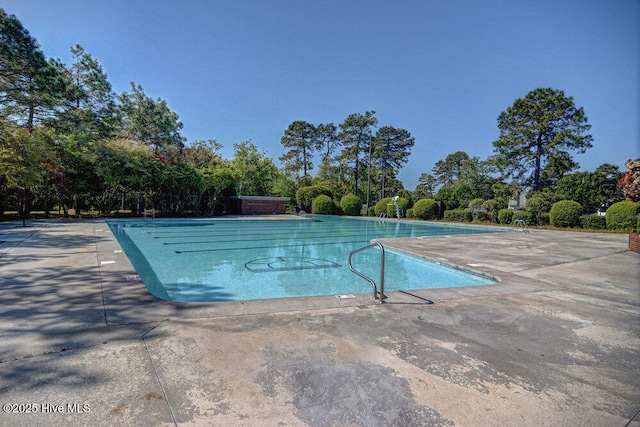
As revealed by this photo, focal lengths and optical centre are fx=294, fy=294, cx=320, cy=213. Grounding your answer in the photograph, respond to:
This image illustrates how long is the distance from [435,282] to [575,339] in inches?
109

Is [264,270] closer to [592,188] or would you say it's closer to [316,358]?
[316,358]

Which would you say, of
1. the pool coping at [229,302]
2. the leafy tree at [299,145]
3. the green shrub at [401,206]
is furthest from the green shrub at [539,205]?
the leafy tree at [299,145]

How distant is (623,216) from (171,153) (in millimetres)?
27103

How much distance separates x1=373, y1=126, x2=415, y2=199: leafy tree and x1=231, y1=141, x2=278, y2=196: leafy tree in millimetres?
12059

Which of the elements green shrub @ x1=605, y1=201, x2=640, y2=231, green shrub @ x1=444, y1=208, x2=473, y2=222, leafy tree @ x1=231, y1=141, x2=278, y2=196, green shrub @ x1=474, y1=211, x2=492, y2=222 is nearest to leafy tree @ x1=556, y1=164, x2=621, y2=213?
green shrub @ x1=474, y1=211, x2=492, y2=222

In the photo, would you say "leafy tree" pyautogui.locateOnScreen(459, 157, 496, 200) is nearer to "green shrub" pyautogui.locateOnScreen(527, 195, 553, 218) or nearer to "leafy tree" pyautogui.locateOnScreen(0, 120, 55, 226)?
"green shrub" pyautogui.locateOnScreen(527, 195, 553, 218)

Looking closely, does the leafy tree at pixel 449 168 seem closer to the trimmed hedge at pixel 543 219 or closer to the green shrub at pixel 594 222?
the trimmed hedge at pixel 543 219

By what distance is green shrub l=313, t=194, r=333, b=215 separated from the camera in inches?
981

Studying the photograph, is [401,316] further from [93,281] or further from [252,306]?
[93,281]

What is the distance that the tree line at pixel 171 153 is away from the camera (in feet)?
38.4

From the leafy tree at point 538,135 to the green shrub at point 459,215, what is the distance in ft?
22.1

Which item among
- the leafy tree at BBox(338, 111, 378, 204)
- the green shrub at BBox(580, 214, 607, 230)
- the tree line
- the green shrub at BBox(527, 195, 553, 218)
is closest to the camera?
the tree line

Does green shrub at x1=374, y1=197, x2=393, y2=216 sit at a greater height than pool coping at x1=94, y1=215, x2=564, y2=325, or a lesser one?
greater

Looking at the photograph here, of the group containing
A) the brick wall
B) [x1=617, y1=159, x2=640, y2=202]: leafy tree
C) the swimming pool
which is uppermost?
[x1=617, y1=159, x2=640, y2=202]: leafy tree
